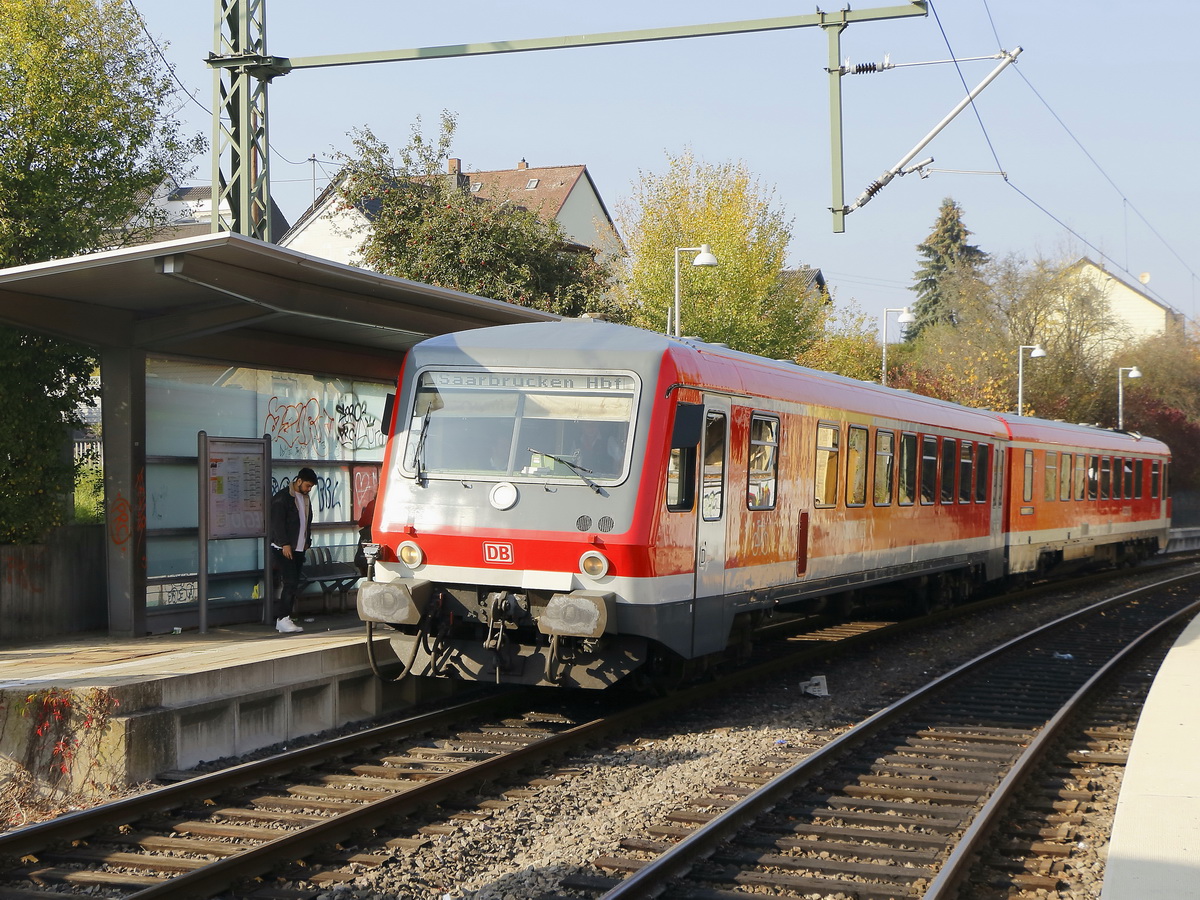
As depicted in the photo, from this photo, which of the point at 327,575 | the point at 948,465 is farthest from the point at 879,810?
the point at 948,465

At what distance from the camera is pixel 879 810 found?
25.7 ft

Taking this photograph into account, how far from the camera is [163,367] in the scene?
38.4ft

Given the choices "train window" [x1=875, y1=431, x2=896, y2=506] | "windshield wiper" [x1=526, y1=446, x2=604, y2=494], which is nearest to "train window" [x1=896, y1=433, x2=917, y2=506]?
"train window" [x1=875, y1=431, x2=896, y2=506]

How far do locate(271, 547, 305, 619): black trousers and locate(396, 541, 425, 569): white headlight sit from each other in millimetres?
2309

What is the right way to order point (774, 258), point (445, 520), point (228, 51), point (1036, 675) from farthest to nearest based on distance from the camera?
1. point (774, 258)
2. point (1036, 675)
3. point (228, 51)
4. point (445, 520)

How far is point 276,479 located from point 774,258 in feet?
79.2

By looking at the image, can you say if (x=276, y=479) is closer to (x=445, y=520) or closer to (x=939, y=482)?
(x=445, y=520)

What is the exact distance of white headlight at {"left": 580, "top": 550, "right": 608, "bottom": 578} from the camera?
30.6 ft

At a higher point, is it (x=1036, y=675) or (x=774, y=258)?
(x=774, y=258)

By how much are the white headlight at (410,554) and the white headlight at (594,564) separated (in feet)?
4.27

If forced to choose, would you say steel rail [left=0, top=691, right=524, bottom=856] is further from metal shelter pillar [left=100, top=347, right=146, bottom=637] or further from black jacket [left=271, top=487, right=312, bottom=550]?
metal shelter pillar [left=100, top=347, right=146, bottom=637]

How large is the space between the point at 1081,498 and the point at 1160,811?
1949cm

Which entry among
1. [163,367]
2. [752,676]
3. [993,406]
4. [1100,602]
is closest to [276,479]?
[163,367]

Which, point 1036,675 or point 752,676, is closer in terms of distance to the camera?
point 752,676
